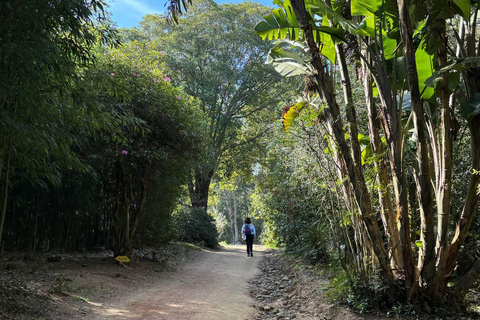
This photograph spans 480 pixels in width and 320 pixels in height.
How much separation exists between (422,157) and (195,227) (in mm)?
15378

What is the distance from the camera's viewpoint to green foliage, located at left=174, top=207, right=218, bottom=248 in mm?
18531

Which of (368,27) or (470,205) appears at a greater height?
(368,27)

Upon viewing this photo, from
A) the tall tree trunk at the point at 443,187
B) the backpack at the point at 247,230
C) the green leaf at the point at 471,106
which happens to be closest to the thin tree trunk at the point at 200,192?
the backpack at the point at 247,230

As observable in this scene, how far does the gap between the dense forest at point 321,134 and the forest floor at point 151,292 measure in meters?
0.79

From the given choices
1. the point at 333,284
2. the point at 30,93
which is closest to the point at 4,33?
the point at 30,93

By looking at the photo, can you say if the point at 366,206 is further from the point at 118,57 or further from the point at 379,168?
the point at 118,57

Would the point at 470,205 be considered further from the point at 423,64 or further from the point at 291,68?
the point at 291,68

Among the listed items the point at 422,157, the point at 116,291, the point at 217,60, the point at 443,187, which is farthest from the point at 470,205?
the point at 217,60

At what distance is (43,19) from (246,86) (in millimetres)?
17402

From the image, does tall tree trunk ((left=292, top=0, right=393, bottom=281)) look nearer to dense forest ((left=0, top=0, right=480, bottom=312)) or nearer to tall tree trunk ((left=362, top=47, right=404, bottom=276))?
dense forest ((left=0, top=0, right=480, bottom=312))

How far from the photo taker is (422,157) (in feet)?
14.9

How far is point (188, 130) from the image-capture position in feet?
31.5

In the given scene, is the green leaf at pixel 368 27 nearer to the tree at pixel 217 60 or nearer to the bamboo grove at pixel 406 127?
the bamboo grove at pixel 406 127

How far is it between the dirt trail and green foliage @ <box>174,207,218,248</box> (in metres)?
8.62
